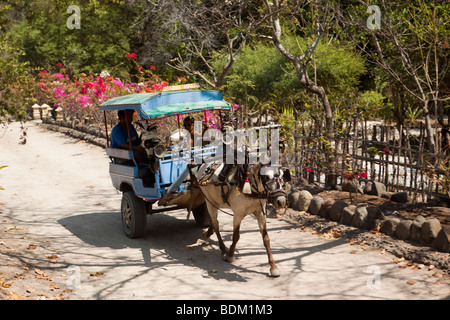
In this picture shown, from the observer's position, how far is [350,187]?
9.96 m

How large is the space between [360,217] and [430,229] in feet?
4.61

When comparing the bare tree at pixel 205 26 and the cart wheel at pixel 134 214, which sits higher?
the bare tree at pixel 205 26

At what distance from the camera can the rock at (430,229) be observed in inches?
291

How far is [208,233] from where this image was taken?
8.47m

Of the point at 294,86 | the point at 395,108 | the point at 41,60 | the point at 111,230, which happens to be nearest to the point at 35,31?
the point at 41,60

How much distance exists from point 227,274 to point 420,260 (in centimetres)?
276

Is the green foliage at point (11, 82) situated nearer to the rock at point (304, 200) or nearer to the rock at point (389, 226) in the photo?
the rock at point (304, 200)

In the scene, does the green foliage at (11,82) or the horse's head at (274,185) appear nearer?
the horse's head at (274,185)

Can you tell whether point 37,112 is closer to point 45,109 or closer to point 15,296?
point 45,109

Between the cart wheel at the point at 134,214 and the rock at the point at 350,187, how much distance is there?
419 centimetres

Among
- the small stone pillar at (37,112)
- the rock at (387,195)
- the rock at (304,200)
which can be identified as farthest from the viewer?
the small stone pillar at (37,112)

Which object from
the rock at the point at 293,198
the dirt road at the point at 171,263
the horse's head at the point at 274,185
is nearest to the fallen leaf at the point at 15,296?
the dirt road at the point at 171,263

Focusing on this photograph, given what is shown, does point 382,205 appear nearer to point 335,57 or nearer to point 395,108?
point 335,57

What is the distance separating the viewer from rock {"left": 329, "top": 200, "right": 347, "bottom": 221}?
9148mm
